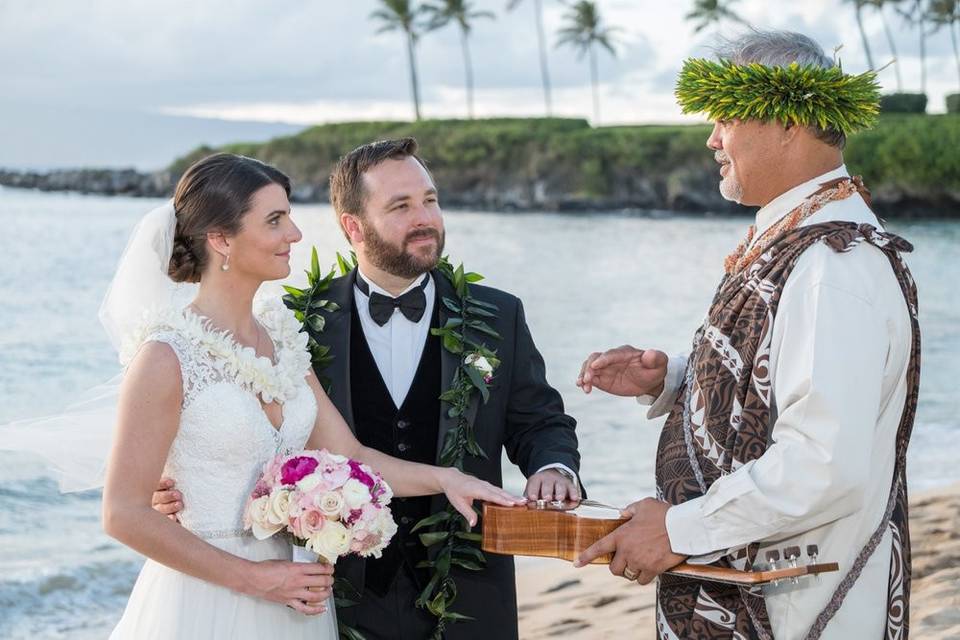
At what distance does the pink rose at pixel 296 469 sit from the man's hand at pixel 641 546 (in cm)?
80

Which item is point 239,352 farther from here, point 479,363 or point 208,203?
point 479,363

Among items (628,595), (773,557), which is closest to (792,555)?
(773,557)

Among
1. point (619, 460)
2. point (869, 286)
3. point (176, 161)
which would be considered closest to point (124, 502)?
point (869, 286)

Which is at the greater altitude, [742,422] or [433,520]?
[742,422]

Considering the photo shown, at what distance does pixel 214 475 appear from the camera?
354 cm

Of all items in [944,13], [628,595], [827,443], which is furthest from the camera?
[944,13]

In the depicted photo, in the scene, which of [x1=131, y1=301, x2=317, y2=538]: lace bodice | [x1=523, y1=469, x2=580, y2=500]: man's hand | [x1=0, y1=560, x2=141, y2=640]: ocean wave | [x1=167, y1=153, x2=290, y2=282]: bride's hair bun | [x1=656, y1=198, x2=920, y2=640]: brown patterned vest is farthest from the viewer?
[x1=0, y1=560, x2=141, y2=640]: ocean wave

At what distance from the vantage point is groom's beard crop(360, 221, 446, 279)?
4.23 m

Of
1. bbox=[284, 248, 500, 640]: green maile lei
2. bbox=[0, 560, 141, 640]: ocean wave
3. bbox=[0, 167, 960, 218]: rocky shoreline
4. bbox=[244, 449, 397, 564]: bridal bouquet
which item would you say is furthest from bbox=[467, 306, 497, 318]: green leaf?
bbox=[0, 167, 960, 218]: rocky shoreline

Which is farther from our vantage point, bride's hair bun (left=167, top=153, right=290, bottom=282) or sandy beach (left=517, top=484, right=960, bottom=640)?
sandy beach (left=517, top=484, right=960, bottom=640)

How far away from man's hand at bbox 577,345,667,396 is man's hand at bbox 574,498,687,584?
716 mm

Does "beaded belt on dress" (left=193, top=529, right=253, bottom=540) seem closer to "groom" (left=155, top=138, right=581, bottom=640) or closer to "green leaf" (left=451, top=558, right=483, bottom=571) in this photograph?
"groom" (left=155, top=138, right=581, bottom=640)

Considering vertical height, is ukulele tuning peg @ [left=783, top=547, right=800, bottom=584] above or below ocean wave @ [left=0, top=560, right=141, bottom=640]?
above

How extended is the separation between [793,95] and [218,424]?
191cm
